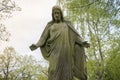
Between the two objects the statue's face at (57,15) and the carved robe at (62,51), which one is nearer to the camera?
the carved robe at (62,51)

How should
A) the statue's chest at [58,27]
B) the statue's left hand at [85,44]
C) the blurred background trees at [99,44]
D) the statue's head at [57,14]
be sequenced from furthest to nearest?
the blurred background trees at [99,44], the statue's head at [57,14], the statue's chest at [58,27], the statue's left hand at [85,44]

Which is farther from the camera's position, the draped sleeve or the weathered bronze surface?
the draped sleeve

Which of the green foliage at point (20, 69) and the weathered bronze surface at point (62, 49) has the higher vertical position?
the weathered bronze surface at point (62, 49)

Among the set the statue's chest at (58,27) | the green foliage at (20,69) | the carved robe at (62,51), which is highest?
the statue's chest at (58,27)

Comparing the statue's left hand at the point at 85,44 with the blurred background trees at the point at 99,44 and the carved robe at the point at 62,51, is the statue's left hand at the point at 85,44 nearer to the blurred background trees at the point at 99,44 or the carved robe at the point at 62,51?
the carved robe at the point at 62,51

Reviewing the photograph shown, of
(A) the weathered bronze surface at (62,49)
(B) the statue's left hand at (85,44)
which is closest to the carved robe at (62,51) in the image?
(A) the weathered bronze surface at (62,49)

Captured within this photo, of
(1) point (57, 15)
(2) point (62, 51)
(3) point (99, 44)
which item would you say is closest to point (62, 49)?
(2) point (62, 51)

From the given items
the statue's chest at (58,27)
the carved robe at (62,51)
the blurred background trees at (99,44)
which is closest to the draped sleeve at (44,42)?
the carved robe at (62,51)

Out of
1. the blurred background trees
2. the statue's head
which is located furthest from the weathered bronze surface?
the blurred background trees

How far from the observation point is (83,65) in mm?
8773

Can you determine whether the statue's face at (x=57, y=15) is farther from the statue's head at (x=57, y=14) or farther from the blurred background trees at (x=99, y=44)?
the blurred background trees at (x=99, y=44)

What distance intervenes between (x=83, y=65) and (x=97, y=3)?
6634 mm

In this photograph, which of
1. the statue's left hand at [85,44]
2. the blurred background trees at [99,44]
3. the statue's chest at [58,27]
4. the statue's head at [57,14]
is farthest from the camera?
the blurred background trees at [99,44]

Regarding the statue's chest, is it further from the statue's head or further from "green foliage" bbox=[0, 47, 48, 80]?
"green foliage" bbox=[0, 47, 48, 80]
